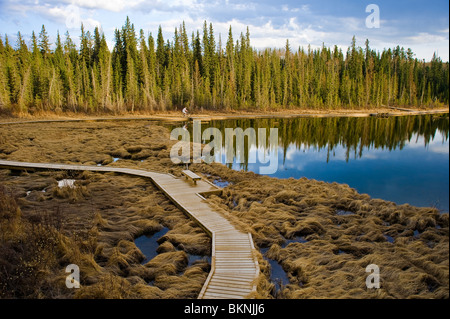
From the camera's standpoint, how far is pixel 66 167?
15.1m

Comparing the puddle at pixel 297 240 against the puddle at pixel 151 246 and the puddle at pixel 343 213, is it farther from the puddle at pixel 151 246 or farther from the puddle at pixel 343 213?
the puddle at pixel 343 213

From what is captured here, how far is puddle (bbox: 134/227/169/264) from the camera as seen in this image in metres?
8.02

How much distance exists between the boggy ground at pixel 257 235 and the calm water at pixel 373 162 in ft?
7.64

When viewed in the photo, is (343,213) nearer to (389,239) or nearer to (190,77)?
(389,239)

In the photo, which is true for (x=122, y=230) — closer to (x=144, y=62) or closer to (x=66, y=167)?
(x=66, y=167)

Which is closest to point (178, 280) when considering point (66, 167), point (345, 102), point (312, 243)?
point (312, 243)

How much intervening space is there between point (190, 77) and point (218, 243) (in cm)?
5920

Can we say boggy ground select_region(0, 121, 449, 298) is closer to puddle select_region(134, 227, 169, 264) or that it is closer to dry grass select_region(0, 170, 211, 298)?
dry grass select_region(0, 170, 211, 298)

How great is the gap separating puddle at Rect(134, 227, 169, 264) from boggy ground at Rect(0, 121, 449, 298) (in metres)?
0.18

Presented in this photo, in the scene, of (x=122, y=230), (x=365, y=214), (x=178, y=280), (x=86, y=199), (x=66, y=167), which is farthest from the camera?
(x=66, y=167)

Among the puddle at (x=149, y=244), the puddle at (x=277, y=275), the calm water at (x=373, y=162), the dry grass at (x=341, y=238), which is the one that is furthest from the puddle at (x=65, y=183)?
the puddle at (x=277, y=275)

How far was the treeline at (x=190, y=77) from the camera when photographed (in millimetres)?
46031

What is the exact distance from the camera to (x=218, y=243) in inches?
305
